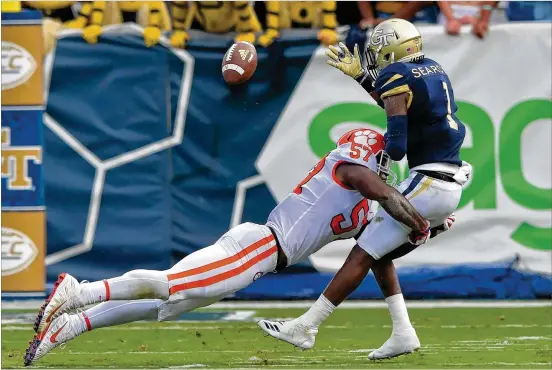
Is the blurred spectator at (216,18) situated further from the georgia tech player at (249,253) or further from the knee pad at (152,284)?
the knee pad at (152,284)

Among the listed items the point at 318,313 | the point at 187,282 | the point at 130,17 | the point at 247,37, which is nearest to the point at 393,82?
the point at 318,313

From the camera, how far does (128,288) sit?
601 cm

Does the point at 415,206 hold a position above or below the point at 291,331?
above

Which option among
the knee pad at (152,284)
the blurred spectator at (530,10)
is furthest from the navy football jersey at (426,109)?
the blurred spectator at (530,10)

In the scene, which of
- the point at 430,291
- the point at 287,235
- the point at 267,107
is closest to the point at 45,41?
the point at 267,107

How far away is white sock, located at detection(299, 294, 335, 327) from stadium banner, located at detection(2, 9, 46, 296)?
393 centimetres

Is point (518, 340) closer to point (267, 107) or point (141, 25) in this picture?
point (267, 107)

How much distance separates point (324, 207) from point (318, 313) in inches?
21.4

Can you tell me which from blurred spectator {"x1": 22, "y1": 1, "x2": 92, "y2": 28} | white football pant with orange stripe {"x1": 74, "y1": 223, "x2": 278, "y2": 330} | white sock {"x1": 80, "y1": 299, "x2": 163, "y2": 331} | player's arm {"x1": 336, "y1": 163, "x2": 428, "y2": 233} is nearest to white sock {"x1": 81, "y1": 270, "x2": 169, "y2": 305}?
white football pant with orange stripe {"x1": 74, "y1": 223, "x2": 278, "y2": 330}

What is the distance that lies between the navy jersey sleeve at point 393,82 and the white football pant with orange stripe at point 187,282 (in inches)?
36.4

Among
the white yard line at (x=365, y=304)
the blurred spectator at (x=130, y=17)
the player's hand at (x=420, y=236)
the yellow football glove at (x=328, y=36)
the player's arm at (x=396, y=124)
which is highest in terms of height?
the player's arm at (x=396, y=124)

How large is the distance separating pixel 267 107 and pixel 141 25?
49.4 inches

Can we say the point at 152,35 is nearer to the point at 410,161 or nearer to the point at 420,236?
the point at 410,161

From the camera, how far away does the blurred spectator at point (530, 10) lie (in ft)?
32.6
